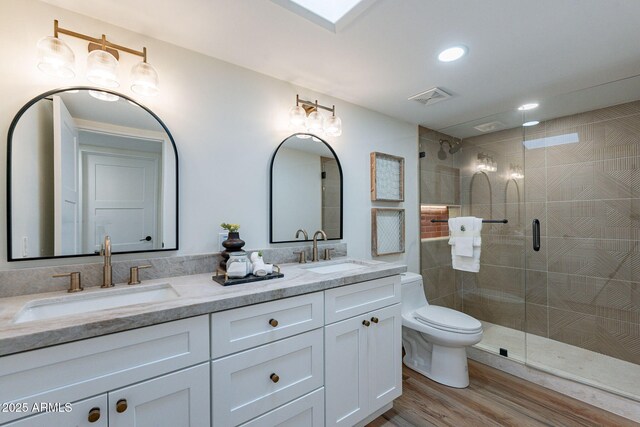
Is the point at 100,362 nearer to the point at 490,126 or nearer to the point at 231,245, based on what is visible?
the point at 231,245

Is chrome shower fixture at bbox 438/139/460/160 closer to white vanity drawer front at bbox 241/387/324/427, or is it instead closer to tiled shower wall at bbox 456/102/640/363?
tiled shower wall at bbox 456/102/640/363

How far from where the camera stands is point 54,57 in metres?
1.13

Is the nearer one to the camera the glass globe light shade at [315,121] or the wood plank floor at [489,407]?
the wood plank floor at [489,407]

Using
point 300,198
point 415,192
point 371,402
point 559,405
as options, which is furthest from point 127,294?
point 559,405

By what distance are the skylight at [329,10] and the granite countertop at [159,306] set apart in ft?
4.21

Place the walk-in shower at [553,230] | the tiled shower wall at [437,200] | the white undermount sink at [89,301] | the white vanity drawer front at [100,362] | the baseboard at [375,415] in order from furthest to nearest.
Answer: the tiled shower wall at [437,200], the walk-in shower at [553,230], the baseboard at [375,415], the white undermount sink at [89,301], the white vanity drawer front at [100,362]

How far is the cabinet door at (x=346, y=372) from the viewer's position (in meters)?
1.43

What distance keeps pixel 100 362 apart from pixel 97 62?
4.00ft

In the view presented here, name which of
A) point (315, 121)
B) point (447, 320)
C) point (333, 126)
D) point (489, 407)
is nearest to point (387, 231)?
point (447, 320)

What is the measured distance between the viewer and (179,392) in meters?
1.00

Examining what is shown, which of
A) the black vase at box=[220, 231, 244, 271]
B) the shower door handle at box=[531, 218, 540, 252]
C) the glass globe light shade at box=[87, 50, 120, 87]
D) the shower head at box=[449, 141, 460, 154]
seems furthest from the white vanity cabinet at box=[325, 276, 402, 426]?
the shower head at box=[449, 141, 460, 154]

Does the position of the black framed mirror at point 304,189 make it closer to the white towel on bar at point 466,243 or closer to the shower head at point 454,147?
the white towel on bar at point 466,243

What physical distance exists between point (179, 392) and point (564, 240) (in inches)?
128

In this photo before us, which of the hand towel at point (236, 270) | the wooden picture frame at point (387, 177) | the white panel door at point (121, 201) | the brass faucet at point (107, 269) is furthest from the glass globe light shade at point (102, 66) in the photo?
the wooden picture frame at point (387, 177)
